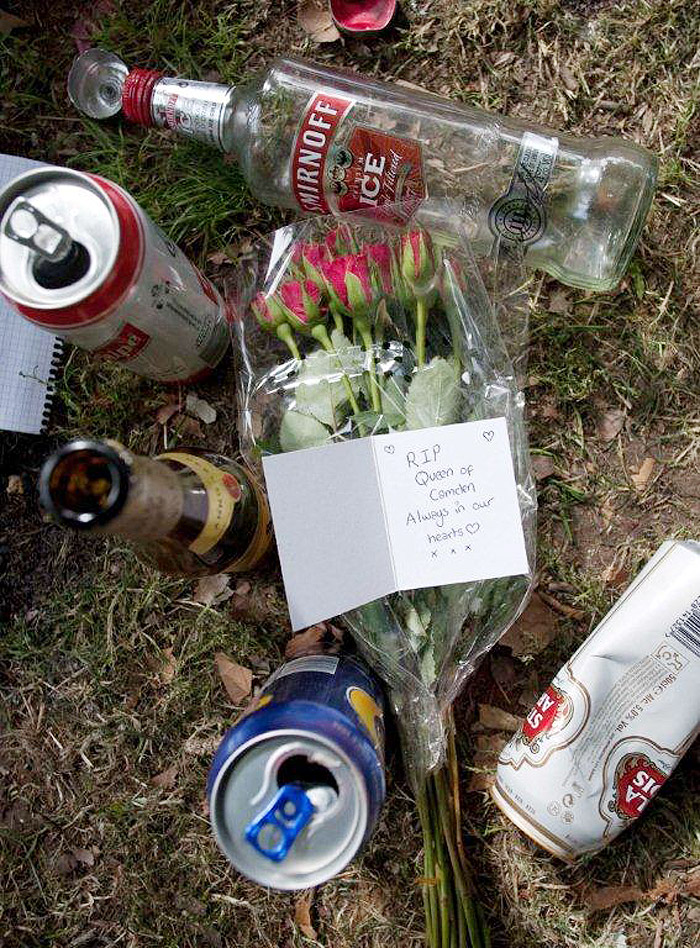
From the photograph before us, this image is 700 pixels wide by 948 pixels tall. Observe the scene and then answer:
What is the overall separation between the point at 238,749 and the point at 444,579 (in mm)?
368

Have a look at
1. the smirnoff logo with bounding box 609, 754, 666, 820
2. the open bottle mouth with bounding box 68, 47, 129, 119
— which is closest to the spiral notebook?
the open bottle mouth with bounding box 68, 47, 129, 119

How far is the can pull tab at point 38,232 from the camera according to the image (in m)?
1.04

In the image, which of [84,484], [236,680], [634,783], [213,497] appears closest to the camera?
[84,484]

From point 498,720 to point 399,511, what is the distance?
436 millimetres

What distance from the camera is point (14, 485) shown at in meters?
1.51

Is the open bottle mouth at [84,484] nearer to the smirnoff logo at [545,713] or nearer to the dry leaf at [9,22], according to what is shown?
the smirnoff logo at [545,713]

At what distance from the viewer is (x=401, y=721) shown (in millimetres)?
1272

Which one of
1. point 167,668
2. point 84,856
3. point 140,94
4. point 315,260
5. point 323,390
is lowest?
point 84,856

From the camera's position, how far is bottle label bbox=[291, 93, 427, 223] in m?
1.25

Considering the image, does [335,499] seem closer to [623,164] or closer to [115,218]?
[115,218]

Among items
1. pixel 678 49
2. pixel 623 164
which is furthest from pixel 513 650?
pixel 678 49

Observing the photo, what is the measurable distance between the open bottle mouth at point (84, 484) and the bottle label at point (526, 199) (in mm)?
725

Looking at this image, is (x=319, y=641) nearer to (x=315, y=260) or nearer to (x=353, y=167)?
(x=315, y=260)

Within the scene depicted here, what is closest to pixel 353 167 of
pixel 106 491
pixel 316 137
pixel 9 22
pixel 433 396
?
pixel 316 137
